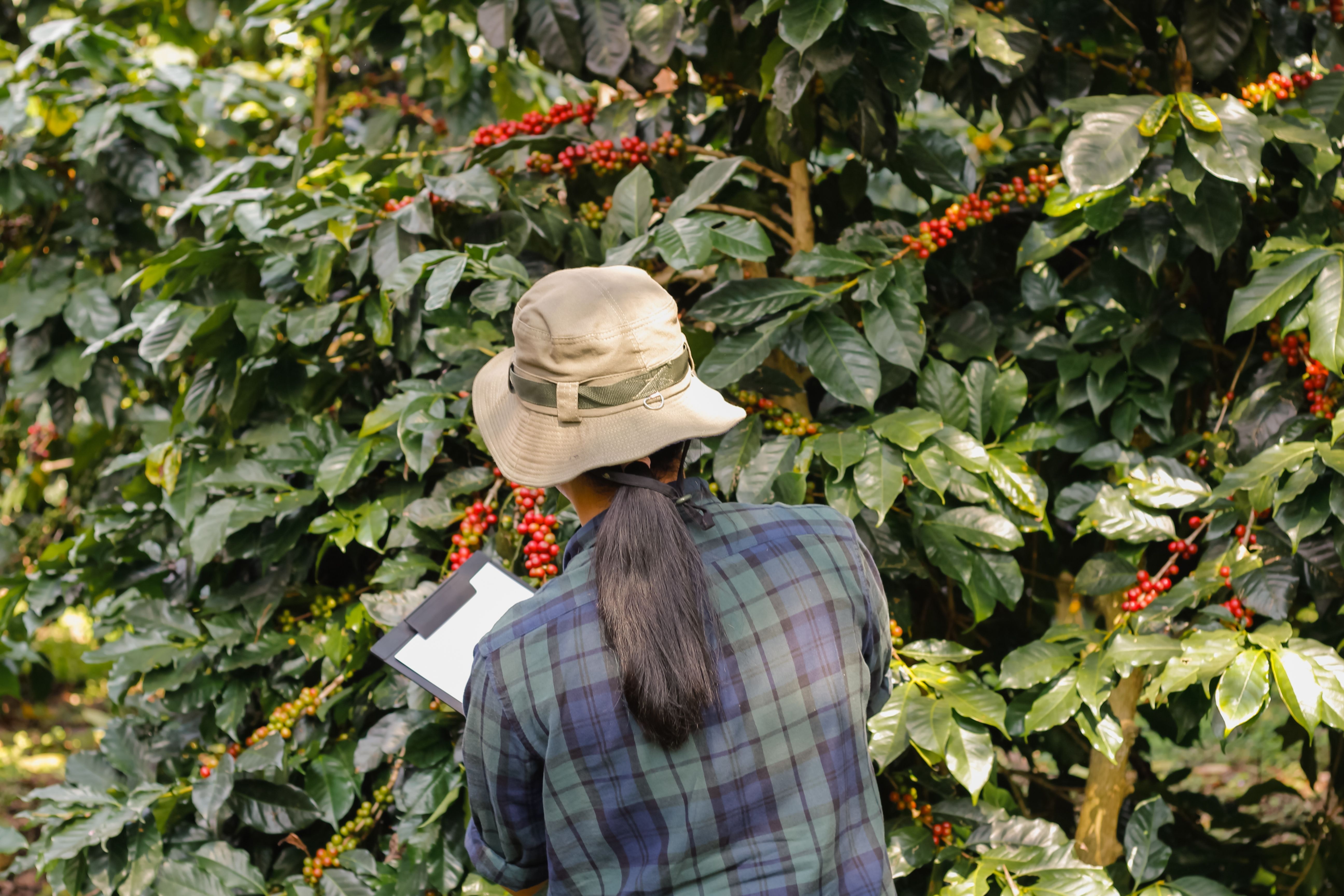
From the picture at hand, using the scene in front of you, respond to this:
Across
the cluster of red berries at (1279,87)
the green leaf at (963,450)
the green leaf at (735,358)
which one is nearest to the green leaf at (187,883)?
the green leaf at (735,358)

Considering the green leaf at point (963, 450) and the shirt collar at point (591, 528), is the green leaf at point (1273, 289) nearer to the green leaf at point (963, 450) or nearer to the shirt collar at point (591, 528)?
the green leaf at point (963, 450)

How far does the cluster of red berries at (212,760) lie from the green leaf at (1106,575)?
1.50 metres

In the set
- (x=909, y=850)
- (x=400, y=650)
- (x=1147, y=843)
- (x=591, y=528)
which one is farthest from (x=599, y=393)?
(x=1147, y=843)

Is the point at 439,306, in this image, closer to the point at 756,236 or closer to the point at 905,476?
the point at 756,236

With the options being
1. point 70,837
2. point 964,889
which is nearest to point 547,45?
point 964,889

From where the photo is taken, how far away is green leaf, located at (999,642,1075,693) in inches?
60.7

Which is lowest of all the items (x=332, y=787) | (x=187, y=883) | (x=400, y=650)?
(x=187, y=883)

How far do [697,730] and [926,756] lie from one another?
624 mm

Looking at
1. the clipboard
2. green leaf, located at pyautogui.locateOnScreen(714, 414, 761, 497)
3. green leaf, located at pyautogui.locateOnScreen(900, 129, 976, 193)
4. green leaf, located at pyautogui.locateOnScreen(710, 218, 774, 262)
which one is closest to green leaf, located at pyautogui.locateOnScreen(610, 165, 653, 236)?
green leaf, located at pyautogui.locateOnScreen(710, 218, 774, 262)

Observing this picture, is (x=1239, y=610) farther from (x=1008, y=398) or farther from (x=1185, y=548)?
(x=1008, y=398)

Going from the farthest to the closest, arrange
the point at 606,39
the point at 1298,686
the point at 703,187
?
the point at 606,39, the point at 703,187, the point at 1298,686

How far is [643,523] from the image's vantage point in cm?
94

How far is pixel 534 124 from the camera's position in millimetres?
1914

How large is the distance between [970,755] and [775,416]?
599 mm
